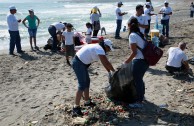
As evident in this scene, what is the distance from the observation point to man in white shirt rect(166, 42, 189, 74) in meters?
8.25

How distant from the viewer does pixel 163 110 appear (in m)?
6.23

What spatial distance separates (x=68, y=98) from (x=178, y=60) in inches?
125

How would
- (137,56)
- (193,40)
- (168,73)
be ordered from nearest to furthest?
(137,56) < (168,73) < (193,40)

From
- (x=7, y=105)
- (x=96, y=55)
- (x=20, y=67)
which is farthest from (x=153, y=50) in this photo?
(x=20, y=67)

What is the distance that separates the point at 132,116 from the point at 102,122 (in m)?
0.63

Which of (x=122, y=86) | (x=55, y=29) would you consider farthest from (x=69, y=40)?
(x=122, y=86)

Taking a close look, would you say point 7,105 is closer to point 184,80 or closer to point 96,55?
point 96,55

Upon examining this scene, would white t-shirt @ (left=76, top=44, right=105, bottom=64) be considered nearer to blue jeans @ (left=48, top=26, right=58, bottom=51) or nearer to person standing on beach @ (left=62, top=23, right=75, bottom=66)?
person standing on beach @ (left=62, top=23, right=75, bottom=66)

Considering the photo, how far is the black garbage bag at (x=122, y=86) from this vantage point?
241 inches

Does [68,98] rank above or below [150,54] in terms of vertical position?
below

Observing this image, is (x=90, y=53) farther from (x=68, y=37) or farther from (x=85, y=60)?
(x=68, y=37)

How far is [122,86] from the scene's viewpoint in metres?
6.31

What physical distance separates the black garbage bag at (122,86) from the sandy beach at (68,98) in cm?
17

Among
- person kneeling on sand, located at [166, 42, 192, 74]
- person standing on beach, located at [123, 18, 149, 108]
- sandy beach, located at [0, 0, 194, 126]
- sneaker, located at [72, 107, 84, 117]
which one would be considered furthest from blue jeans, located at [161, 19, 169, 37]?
sneaker, located at [72, 107, 84, 117]
